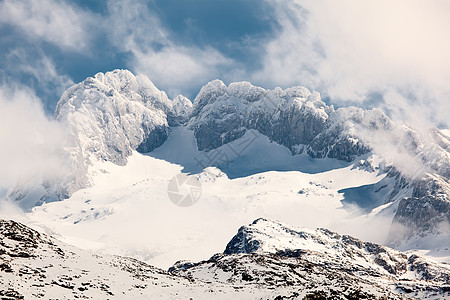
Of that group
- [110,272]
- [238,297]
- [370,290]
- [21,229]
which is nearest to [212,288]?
[238,297]

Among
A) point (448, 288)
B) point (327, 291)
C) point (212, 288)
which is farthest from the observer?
point (448, 288)

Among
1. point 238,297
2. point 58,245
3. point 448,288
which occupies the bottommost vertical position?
point 448,288

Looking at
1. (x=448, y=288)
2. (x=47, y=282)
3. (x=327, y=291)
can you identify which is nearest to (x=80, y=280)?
(x=47, y=282)

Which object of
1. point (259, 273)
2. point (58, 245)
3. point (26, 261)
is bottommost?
A: point (259, 273)

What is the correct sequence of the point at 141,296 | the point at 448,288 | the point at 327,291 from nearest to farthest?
the point at 327,291, the point at 141,296, the point at 448,288

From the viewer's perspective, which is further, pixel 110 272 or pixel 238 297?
pixel 110 272

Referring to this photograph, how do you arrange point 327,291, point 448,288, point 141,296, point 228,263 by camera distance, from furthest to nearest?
point 228,263
point 448,288
point 141,296
point 327,291

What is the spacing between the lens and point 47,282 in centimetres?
5959

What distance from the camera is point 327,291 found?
5944 cm

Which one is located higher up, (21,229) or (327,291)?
(21,229)

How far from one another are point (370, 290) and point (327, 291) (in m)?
8.49

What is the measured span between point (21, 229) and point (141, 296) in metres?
29.2

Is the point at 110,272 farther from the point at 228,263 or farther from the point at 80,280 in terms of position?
the point at 228,263

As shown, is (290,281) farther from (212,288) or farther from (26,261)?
(26,261)
